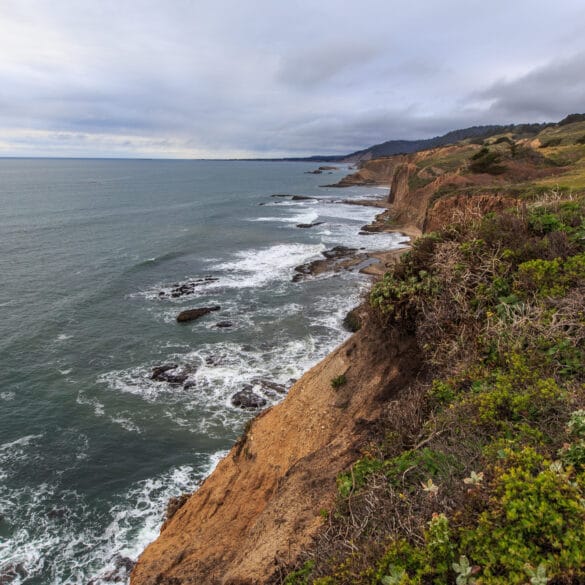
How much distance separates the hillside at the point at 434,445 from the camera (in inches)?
160

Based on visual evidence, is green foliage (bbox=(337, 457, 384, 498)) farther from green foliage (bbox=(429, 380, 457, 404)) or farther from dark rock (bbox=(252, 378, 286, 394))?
dark rock (bbox=(252, 378, 286, 394))

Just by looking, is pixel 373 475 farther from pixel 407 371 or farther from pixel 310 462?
pixel 407 371

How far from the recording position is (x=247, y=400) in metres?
21.2

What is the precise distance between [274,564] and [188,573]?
129 inches

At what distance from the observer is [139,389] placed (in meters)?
22.5

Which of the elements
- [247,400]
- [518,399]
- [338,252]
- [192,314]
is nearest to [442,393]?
[518,399]

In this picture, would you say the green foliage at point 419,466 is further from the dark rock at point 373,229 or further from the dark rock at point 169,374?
the dark rock at point 373,229

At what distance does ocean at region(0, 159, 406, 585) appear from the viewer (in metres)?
14.9

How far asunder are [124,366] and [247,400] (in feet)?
29.0

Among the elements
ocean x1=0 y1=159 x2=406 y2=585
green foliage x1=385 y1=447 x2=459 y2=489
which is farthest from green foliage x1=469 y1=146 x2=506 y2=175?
green foliage x1=385 y1=447 x2=459 y2=489

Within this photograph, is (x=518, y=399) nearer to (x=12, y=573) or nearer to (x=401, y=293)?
(x=401, y=293)

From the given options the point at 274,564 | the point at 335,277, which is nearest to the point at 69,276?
the point at 335,277

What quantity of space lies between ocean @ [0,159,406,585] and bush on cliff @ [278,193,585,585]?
4.08m

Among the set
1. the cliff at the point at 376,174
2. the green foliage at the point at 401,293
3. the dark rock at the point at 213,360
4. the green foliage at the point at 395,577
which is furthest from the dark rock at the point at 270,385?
the cliff at the point at 376,174
